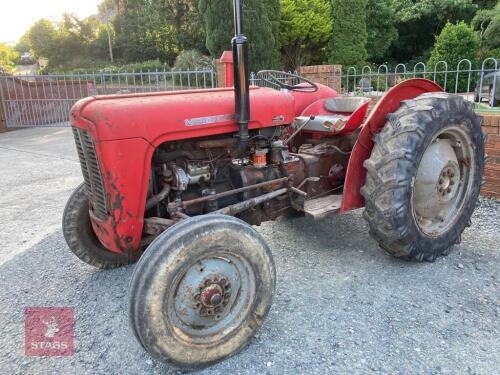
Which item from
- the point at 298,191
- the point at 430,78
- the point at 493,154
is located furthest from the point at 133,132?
the point at 430,78

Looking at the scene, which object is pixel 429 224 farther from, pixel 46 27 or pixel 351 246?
pixel 46 27

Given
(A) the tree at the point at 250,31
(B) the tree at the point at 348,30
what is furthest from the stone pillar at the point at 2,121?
(B) the tree at the point at 348,30

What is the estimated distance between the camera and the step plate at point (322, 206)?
2.93 metres

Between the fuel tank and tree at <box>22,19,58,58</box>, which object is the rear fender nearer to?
the fuel tank

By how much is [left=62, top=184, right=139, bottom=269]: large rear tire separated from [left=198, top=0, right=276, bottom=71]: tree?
1284 centimetres

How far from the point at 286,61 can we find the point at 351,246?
16.8 m

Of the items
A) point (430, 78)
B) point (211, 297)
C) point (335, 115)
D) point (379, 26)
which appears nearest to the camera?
point (211, 297)

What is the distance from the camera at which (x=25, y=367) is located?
7.00ft

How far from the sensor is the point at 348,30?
17688 millimetres

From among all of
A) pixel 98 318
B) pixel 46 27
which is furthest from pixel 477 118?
pixel 46 27

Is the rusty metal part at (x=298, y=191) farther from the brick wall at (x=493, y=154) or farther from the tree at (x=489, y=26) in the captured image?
the tree at (x=489, y=26)

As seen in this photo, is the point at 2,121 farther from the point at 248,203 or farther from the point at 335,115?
the point at 248,203

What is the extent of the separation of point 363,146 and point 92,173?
6.03ft

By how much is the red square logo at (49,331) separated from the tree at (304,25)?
1673 centimetres
